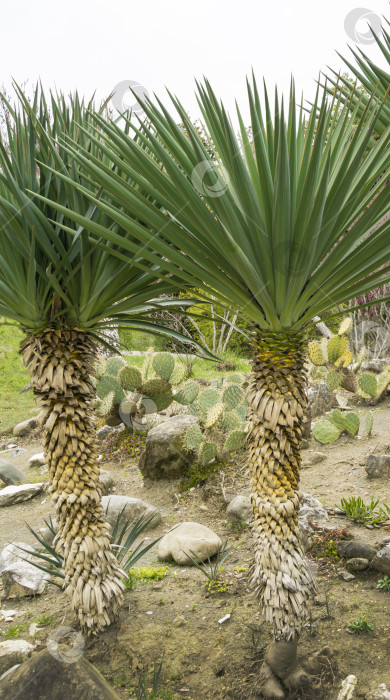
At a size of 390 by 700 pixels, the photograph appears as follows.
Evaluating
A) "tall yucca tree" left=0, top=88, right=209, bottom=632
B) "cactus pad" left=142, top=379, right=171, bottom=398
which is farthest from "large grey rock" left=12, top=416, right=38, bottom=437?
"tall yucca tree" left=0, top=88, right=209, bottom=632

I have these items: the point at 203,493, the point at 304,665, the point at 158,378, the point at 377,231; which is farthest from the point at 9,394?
the point at 377,231

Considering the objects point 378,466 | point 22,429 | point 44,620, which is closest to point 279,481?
point 44,620

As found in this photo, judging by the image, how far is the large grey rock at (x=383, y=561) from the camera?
8.97ft

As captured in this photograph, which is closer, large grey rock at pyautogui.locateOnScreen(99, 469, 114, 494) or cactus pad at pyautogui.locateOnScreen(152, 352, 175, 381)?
large grey rock at pyautogui.locateOnScreen(99, 469, 114, 494)

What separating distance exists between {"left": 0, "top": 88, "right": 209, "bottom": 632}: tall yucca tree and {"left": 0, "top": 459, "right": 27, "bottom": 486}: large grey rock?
2991 mm

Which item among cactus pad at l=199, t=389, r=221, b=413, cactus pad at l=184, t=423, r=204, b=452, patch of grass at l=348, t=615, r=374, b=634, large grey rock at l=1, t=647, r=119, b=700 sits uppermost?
cactus pad at l=199, t=389, r=221, b=413

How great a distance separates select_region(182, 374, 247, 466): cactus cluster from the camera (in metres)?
4.26

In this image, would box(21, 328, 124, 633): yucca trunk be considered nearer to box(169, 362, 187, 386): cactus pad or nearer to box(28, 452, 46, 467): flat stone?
box(169, 362, 187, 386): cactus pad

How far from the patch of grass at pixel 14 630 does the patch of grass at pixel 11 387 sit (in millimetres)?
4335

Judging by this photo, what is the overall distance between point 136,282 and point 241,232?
671mm

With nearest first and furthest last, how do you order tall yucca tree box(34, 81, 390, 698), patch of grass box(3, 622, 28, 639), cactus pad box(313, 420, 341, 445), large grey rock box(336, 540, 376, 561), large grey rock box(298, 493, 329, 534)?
tall yucca tree box(34, 81, 390, 698), patch of grass box(3, 622, 28, 639), large grey rock box(336, 540, 376, 561), large grey rock box(298, 493, 329, 534), cactus pad box(313, 420, 341, 445)

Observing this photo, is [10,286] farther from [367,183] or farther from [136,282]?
[367,183]

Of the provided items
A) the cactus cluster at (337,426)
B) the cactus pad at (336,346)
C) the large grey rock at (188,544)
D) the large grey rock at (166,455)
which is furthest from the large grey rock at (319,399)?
the large grey rock at (188,544)

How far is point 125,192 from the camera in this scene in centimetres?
157
